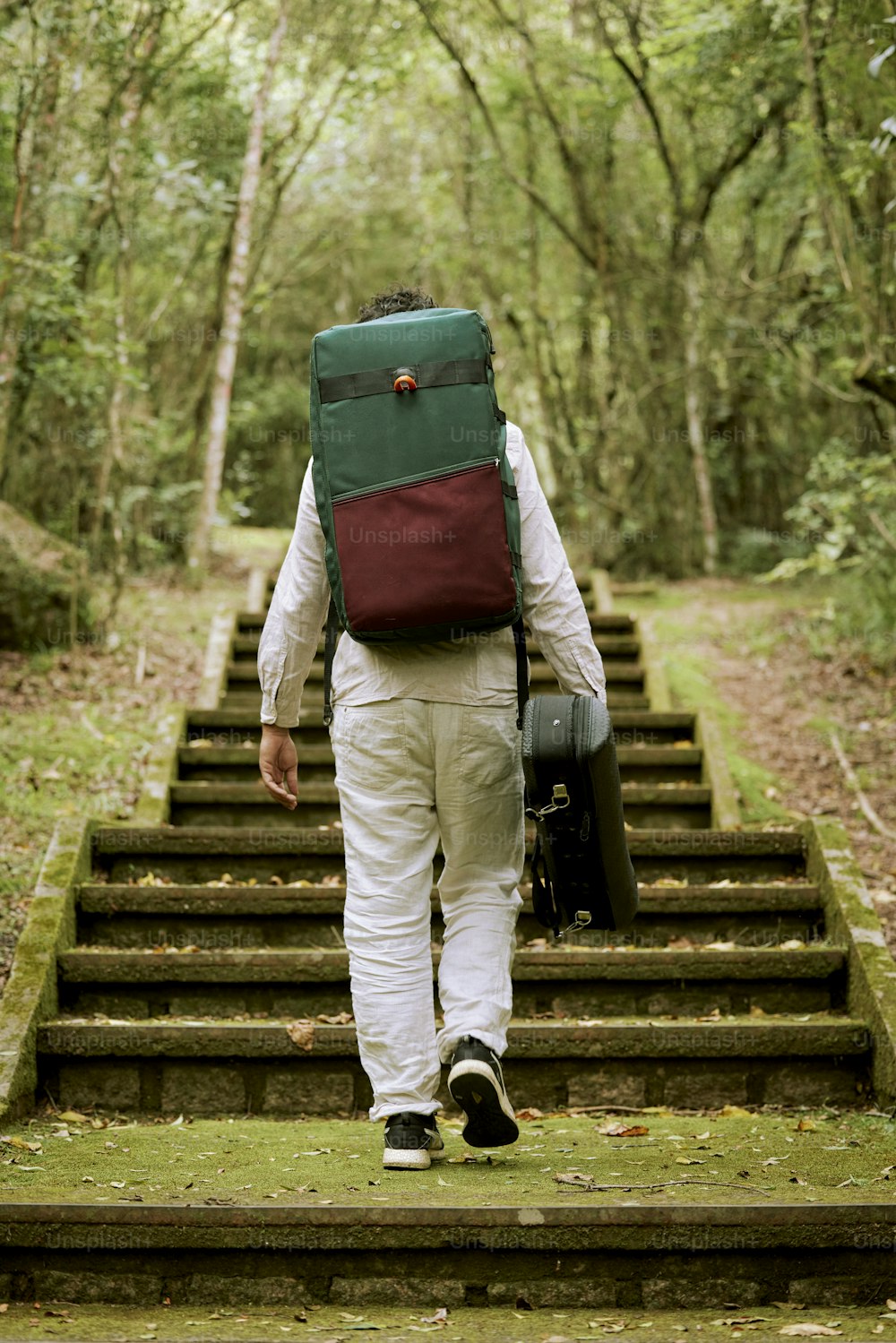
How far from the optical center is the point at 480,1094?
2.78 meters

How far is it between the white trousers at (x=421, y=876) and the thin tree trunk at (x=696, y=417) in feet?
30.9

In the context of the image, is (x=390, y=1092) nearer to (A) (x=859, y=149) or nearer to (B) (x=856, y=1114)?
(B) (x=856, y=1114)

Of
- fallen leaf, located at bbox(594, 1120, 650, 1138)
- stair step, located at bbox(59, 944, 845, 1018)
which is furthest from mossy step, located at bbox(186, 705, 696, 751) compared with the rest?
fallen leaf, located at bbox(594, 1120, 650, 1138)

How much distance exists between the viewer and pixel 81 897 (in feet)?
14.6

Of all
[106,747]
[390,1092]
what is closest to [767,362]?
[106,747]

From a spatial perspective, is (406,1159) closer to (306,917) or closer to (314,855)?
(306,917)

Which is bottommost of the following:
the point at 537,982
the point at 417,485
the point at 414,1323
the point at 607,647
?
the point at 414,1323

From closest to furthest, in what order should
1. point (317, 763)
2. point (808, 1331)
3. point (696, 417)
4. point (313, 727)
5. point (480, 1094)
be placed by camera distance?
point (808, 1331)
point (480, 1094)
point (317, 763)
point (313, 727)
point (696, 417)

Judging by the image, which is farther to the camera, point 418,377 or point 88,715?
point 88,715

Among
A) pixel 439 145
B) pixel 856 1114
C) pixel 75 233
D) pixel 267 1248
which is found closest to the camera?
pixel 267 1248

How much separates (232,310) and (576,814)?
9.15 metres

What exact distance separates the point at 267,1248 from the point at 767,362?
11204 millimetres

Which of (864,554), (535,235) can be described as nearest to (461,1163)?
(864,554)

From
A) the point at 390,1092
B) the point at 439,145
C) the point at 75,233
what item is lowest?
the point at 390,1092
